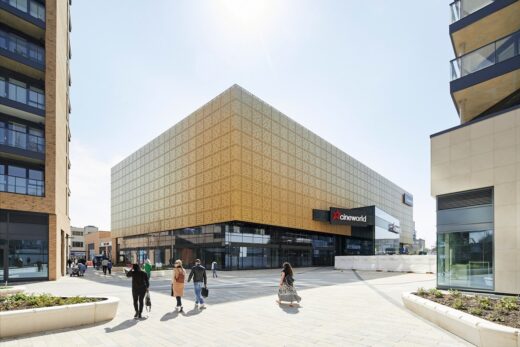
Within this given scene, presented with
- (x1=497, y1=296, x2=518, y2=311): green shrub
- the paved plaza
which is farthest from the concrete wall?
(x1=497, y1=296, x2=518, y2=311): green shrub

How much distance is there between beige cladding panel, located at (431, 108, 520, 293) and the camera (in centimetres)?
1507

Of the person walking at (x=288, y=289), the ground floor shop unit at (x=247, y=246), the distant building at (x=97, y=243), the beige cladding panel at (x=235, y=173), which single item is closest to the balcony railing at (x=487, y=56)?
the person walking at (x=288, y=289)

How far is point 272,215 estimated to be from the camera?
42.2 m

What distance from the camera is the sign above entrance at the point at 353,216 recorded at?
5262 cm

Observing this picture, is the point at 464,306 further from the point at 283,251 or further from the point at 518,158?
the point at 283,251

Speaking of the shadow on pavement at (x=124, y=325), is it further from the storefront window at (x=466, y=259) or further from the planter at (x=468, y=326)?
the storefront window at (x=466, y=259)

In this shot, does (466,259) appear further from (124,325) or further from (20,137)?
(20,137)

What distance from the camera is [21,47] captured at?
24.7 meters

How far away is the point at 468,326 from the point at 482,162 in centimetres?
1133

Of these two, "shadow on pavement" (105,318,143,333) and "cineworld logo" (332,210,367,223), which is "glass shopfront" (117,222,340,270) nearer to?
"cineworld logo" (332,210,367,223)

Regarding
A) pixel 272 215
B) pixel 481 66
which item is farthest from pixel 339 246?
pixel 481 66

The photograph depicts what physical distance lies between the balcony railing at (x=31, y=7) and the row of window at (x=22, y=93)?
478 cm

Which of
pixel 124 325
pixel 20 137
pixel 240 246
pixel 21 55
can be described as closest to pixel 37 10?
pixel 21 55

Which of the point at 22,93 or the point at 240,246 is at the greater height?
the point at 22,93
